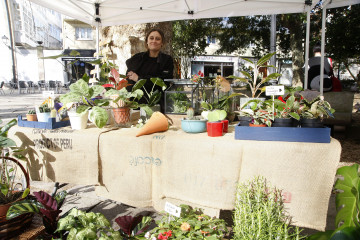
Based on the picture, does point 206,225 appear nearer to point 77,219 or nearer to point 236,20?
point 77,219

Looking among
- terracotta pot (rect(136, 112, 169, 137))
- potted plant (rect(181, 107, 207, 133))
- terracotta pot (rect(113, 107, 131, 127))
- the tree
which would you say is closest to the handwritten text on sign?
potted plant (rect(181, 107, 207, 133))

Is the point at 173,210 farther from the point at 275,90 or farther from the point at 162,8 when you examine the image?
the point at 162,8

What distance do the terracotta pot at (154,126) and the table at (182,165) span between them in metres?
0.05

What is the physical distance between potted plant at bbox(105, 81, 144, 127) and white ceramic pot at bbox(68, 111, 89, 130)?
23cm

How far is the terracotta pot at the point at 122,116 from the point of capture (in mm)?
1947

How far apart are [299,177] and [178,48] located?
11356 millimetres

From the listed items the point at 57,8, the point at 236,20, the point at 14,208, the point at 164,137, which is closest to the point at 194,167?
the point at 164,137

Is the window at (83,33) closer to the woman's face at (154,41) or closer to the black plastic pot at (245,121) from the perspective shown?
the woman's face at (154,41)

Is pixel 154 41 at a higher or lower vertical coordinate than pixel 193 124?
higher

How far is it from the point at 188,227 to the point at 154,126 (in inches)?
28.2

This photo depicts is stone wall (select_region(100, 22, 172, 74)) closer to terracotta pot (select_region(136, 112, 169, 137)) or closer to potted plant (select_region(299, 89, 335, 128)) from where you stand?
terracotta pot (select_region(136, 112, 169, 137))

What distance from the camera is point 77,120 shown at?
1926 mm

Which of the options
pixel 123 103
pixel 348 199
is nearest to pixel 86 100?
pixel 123 103

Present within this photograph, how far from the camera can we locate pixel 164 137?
166 cm
